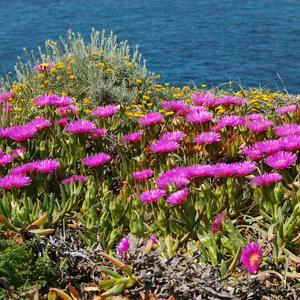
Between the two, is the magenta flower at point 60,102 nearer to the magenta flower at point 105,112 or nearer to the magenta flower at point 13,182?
the magenta flower at point 105,112

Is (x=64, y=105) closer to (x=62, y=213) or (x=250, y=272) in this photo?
(x=62, y=213)

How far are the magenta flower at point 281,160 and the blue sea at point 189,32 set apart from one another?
977 cm

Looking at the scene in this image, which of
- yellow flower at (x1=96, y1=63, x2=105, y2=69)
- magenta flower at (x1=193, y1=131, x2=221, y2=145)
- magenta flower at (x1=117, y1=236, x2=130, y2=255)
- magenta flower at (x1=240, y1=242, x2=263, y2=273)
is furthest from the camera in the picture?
yellow flower at (x1=96, y1=63, x2=105, y2=69)

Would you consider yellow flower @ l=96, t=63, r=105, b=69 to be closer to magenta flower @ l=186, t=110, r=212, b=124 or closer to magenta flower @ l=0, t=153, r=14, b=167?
magenta flower @ l=186, t=110, r=212, b=124

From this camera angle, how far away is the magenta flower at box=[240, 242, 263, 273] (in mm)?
2217

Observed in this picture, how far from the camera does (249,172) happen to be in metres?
2.68

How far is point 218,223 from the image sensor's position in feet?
8.27

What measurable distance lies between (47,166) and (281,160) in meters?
1.03

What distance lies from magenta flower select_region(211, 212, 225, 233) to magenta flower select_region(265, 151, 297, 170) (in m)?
0.32

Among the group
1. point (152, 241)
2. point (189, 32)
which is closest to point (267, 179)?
point (152, 241)

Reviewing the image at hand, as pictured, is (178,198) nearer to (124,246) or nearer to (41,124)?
(124,246)

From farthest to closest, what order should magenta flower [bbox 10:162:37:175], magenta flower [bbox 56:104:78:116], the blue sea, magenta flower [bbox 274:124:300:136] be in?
the blue sea < magenta flower [bbox 56:104:78:116] < magenta flower [bbox 274:124:300:136] < magenta flower [bbox 10:162:37:175]

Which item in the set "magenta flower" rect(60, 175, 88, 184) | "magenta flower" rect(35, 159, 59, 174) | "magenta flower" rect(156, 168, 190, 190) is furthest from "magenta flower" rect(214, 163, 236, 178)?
"magenta flower" rect(35, 159, 59, 174)

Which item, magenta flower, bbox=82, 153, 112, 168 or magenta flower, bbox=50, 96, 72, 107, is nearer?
magenta flower, bbox=82, 153, 112, 168
